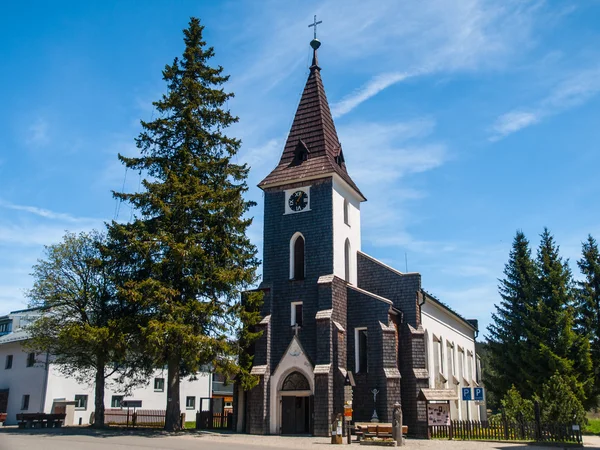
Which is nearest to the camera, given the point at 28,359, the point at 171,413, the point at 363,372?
the point at 171,413

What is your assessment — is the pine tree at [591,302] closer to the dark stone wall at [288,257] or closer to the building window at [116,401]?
the dark stone wall at [288,257]

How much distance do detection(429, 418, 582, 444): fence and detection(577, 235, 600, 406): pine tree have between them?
44.6ft

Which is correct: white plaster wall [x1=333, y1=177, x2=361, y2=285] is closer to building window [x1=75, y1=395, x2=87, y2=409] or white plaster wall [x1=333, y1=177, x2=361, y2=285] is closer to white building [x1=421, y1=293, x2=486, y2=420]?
white building [x1=421, y1=293, x2=486, y2=420]

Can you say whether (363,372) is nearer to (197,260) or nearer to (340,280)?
(340,280)

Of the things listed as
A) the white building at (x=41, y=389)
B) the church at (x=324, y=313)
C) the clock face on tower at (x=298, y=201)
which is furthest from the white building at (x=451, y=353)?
the white building at (x=41, y=389)

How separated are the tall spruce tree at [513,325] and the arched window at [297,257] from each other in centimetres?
1624

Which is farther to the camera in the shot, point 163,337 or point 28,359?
point 28,359

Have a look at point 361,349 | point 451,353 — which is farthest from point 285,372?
point 451,353

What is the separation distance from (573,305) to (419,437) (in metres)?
16.9

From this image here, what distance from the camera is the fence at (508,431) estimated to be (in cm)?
2405

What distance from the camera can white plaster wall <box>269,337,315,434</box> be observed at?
2939 cm

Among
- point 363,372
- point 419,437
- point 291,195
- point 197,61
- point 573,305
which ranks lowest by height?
point 419,437

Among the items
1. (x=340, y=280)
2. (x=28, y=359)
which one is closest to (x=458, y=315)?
(x=340, y=280)

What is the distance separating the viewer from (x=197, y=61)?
3284 cm
